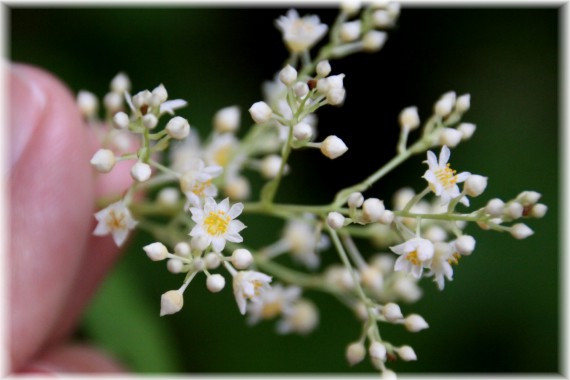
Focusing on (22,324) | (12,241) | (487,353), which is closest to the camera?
(12,241)

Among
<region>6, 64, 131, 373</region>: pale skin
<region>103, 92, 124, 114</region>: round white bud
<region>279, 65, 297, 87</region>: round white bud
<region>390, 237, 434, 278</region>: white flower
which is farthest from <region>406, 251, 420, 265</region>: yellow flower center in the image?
<region>6, 64, 131, 373</region>: pale skin

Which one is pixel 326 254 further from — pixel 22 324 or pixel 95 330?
pixel 22 324

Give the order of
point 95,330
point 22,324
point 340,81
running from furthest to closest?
point 95,330, point 22,324, point 340,81

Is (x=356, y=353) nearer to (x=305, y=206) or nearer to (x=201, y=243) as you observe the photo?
(x=305, y=206)

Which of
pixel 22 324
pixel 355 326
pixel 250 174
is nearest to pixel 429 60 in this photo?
pixel 250 174

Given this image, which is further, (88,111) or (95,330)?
(95,330)

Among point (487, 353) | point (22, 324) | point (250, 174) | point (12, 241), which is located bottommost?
point (487, 353)

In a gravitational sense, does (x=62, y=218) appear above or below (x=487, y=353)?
above

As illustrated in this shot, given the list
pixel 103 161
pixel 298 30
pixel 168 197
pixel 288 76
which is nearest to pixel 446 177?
pixel 288 76

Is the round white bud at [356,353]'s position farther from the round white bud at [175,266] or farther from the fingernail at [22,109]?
the fingernail at [22,109]
